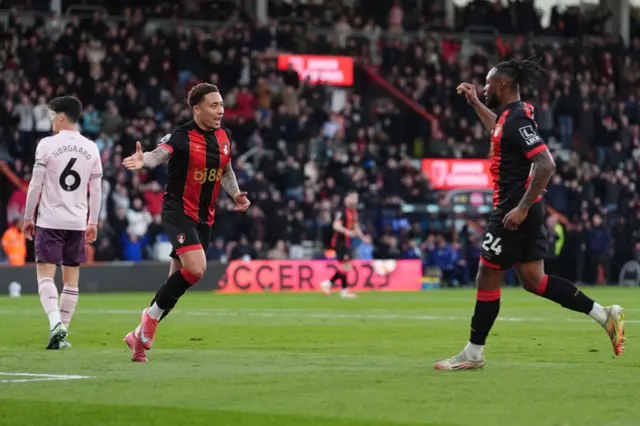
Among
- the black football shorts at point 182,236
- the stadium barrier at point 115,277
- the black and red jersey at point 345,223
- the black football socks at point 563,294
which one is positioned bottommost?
the stadium barrier at point 115,277

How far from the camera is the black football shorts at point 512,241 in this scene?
10.4m

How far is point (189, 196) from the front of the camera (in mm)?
11625

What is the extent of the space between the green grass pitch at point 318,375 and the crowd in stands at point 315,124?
46.5 feet

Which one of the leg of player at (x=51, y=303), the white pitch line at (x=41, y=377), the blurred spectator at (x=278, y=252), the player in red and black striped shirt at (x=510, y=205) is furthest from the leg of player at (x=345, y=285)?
the white pitch line at (x=41, y=377)

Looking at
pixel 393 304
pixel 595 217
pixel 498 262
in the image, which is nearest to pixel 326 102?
pixel 595 217

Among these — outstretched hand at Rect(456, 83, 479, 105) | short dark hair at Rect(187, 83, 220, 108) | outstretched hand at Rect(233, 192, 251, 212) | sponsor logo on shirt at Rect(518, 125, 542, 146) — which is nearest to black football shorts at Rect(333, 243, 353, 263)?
outstretched hand at Rect(233, 192, 251, 212)

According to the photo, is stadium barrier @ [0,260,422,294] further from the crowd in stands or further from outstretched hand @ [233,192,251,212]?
outstretched hand @ [233,192,251,212]

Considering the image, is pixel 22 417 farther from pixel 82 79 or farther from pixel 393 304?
pixel 82 79

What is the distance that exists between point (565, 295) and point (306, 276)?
73.3ft

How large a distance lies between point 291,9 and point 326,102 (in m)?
4.72

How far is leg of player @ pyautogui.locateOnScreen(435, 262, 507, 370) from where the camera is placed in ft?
33.9

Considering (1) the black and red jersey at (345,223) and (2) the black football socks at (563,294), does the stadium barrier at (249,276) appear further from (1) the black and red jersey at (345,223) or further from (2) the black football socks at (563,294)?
(2) the black football socks at (563,294)

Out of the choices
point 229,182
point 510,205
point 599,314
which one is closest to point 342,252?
point 229,182

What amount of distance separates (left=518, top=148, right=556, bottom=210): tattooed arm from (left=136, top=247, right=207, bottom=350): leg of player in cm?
282
